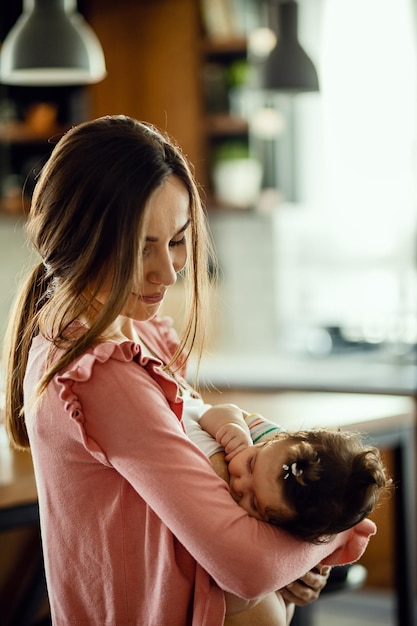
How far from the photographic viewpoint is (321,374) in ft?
14.8

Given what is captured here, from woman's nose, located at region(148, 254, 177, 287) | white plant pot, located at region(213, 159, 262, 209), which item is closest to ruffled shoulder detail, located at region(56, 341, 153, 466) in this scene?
woman's nose, located at region(148, 254, 177, 287)

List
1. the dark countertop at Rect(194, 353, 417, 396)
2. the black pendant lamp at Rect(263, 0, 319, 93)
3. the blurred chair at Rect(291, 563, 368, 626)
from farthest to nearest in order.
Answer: the dark countertop at Rect(194, 353, 417, 396) → the black pendant lamp at Rect(263, 0, 319, 93) → the blurred chair at Rect(291, 563, 368, 626)

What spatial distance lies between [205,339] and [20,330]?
30cm

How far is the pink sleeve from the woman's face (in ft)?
0.29

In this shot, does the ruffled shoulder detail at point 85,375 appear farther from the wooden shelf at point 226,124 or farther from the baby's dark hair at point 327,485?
the wooden shelf at point 226,124

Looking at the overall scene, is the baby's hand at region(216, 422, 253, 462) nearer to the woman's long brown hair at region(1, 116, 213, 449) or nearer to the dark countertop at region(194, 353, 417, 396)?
the woman's long brown hair at region(1, 116, 213, 449)

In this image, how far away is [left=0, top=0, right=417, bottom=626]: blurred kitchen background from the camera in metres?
5.12

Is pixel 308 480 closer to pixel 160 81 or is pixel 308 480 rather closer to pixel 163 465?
pixel 163 465

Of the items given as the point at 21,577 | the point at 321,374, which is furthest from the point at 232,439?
the point at 321,374

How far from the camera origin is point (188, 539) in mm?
1319

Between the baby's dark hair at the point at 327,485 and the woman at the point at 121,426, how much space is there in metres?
0.04

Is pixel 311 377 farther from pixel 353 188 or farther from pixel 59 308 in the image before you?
pixel 59 308

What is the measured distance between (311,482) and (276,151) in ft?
13.7

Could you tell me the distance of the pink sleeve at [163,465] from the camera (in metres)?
1.31
